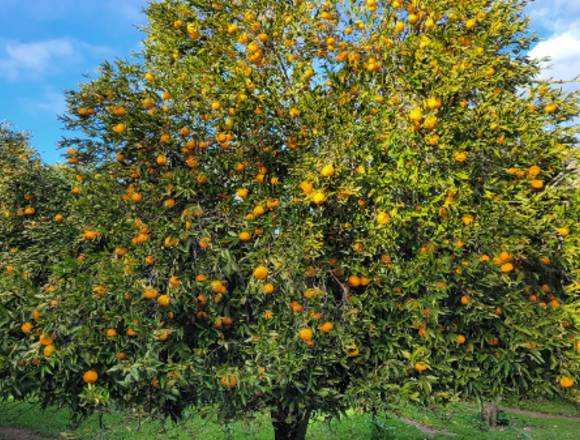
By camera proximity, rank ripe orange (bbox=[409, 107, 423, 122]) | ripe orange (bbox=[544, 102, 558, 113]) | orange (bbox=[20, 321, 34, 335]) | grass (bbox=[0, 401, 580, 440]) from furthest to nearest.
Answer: grass (bbox=[0, 401, 580, 440]), ripe orange (bbox=[544, 102, 558, 113]), orange (bbox=[20, 321, 34, 335]), ripe orange (bbox=[409, 107, 423, 122])

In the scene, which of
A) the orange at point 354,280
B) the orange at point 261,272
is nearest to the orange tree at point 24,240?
the orange at point 261,272

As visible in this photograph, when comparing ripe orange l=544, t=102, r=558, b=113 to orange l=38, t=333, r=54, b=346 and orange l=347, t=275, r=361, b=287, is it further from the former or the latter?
orange l=38, t=333, r=54, b=346

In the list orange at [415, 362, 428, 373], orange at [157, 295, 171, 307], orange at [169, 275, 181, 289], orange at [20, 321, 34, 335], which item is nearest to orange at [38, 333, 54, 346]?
orange at [20, 321, 34, 335]

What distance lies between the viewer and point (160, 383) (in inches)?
164

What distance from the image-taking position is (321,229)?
439 cm

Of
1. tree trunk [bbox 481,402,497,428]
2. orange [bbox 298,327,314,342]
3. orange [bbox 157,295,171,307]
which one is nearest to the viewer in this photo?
orange [bbox 298,327,314,342]

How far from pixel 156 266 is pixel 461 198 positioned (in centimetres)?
262

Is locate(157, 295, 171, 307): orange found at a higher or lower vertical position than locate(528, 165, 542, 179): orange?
lower

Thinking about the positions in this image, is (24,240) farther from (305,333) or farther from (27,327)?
(305,333)

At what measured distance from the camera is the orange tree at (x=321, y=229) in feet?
13.7

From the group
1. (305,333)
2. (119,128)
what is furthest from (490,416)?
(119,128)

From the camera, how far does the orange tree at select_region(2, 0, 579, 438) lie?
13.7 ft

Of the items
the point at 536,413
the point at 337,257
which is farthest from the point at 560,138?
the point at 536,413

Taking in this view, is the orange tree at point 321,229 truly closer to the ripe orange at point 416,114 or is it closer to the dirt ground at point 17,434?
the ripe orange at point 416,114
